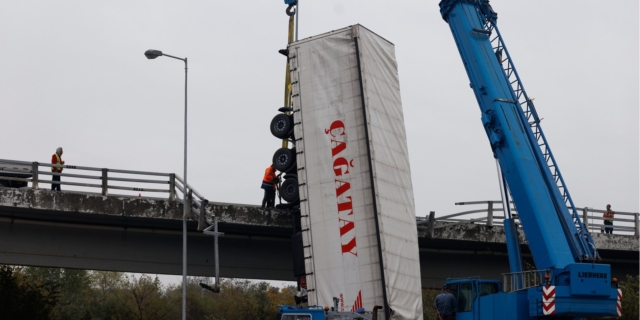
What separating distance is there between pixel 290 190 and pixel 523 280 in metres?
8.53

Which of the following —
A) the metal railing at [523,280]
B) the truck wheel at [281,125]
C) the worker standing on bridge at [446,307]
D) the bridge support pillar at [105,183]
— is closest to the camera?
the metal railing at [523,280]

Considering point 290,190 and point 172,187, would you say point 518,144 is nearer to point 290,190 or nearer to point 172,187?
point 290,190

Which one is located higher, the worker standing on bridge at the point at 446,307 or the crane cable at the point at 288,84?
the crane cable at the point at 288,84

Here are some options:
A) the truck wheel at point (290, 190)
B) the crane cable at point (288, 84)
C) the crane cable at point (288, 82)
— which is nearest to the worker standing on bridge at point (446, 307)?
the truck wheel at point (290, 190)

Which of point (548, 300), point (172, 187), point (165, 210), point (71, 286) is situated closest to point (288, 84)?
point (172, 187)

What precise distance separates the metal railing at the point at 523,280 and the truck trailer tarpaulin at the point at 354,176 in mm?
2563

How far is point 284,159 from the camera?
24828 mm

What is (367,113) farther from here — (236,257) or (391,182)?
(236,257)

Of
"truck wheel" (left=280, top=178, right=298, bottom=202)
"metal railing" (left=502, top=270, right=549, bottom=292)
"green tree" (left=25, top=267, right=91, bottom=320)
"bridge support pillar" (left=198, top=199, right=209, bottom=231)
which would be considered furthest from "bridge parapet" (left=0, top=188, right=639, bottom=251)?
"green tree" (left=25, top=267, right=91, bottom=320)

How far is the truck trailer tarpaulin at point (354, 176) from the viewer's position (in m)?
20.2

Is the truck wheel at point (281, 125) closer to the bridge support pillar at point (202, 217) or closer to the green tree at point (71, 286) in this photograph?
the bridge support pillar at point (202, 217)

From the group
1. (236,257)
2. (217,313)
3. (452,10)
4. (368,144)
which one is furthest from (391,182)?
(217,313)

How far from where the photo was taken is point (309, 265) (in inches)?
821

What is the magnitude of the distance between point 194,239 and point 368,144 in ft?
26.7
